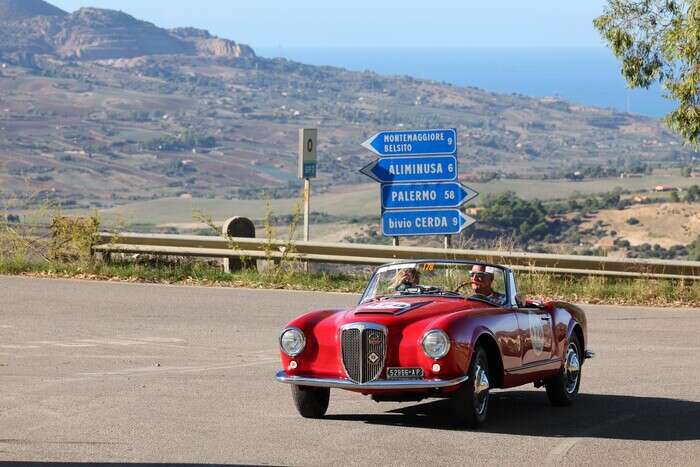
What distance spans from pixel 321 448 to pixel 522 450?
134 centimetres

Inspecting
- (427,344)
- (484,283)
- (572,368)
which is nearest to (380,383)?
(427,344)

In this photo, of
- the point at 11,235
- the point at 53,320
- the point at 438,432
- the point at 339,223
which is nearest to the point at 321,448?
the point at 438,432

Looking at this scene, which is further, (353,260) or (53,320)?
(353,260)

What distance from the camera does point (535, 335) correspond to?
39.3 feet

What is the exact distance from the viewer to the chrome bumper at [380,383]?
34.3 feet

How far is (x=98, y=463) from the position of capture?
9133 millimetres

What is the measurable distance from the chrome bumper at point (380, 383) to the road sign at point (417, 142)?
13.1 meters

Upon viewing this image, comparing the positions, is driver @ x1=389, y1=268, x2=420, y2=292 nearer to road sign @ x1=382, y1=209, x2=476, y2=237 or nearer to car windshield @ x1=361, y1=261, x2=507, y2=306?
car windshield @ x1=361, y1=261, x2=507, y2=306

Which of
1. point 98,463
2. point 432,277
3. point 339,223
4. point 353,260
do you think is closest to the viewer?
point 98,463

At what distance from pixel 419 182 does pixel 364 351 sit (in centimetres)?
1320

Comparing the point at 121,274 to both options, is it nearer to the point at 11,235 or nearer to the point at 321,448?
the point at 11,235

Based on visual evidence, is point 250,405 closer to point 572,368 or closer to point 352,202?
point 572,368

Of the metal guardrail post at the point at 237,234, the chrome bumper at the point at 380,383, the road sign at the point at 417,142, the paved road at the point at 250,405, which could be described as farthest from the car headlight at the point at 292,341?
the road sign at the point at 417,142

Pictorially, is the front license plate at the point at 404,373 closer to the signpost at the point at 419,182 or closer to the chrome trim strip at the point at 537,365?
the chrome trim strip at the point at 537,365
